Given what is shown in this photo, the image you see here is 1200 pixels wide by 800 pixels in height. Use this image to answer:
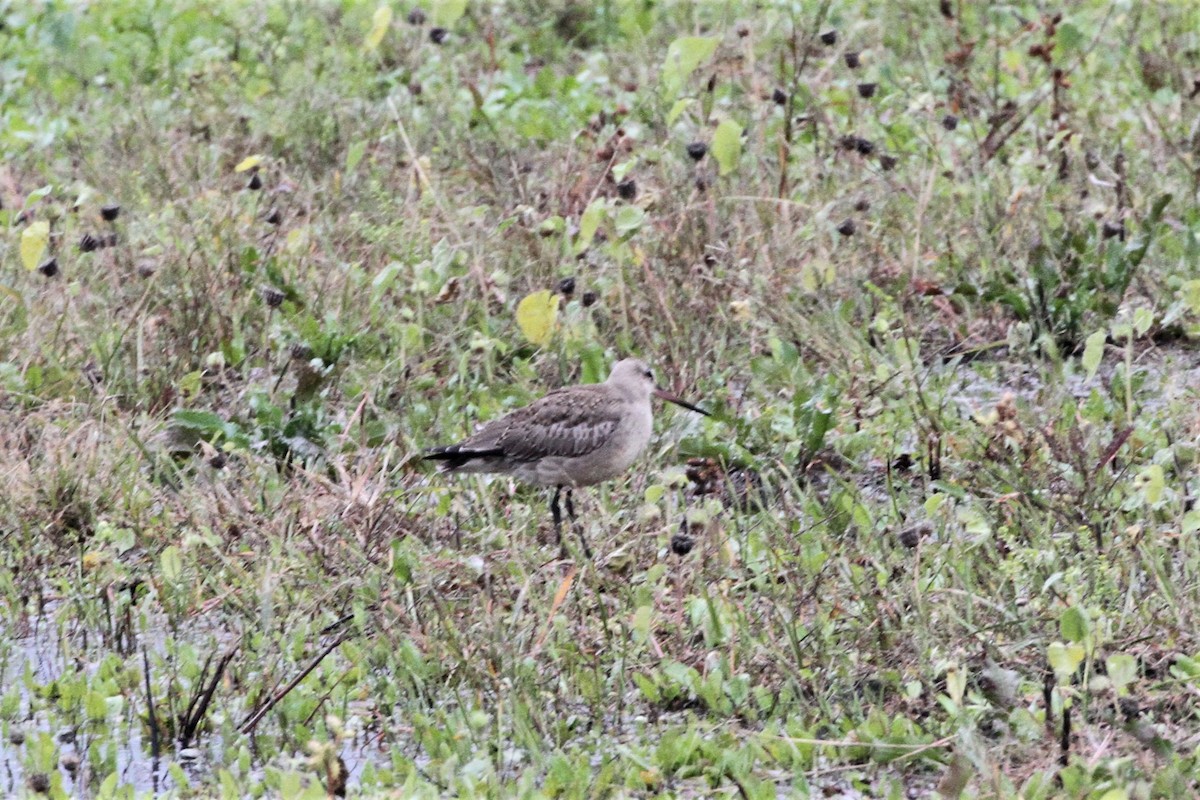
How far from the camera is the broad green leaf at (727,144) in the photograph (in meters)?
7.00

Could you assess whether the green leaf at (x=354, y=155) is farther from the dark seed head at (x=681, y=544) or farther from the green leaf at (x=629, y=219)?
the dark seed head at (x=681, y=544)

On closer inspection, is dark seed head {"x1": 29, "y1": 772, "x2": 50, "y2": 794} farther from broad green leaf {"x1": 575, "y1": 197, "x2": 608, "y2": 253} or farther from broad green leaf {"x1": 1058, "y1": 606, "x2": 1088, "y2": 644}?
broad green leaf {"x1": 575, "y1": 197, "x2": 608, "y2": 253}

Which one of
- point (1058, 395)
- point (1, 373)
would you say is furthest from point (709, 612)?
point (1, 373)

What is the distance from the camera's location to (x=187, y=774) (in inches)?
178

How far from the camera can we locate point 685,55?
7133 mm

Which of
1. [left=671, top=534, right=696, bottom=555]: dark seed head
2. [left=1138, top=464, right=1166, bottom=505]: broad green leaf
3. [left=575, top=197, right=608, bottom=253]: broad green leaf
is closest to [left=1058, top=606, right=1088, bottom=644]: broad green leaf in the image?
[left=1138, top=464, right=1166, bottom=505]: broad green leaf

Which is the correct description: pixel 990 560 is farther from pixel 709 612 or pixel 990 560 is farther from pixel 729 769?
pixel 729 769

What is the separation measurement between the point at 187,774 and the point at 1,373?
104 inches

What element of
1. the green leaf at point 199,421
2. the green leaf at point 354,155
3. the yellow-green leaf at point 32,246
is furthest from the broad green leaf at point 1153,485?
the green leaf at point 354,155

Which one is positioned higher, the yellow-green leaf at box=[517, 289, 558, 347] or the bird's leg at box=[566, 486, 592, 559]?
the yellow-green leaf at box=[517, 289, 558, 347]

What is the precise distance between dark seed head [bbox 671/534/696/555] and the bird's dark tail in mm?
825

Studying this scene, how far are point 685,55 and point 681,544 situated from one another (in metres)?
2.45

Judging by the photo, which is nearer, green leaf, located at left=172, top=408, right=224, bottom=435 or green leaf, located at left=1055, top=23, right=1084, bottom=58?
green leaf, located at left=172, top=408, right=224, bottom=435

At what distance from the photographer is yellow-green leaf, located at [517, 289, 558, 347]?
21.5ft
